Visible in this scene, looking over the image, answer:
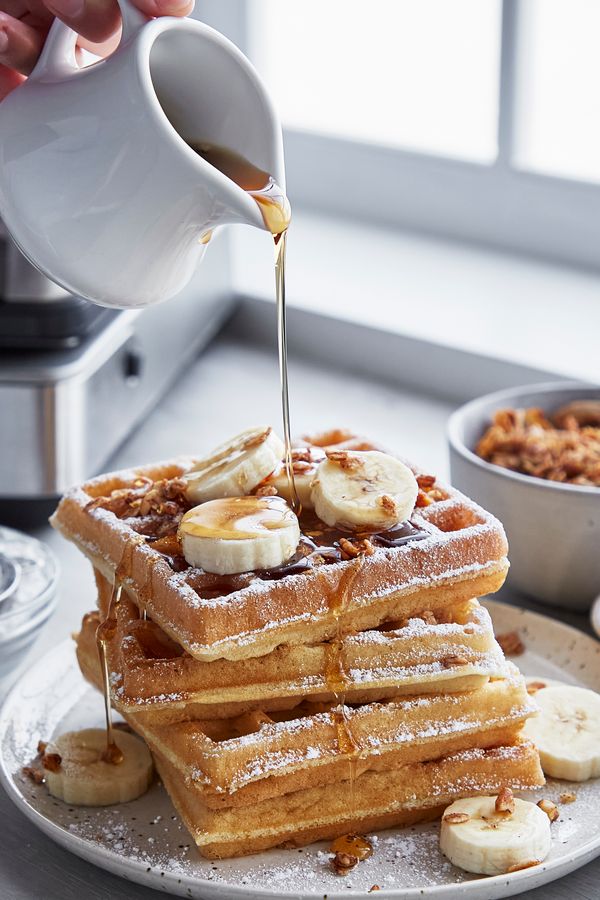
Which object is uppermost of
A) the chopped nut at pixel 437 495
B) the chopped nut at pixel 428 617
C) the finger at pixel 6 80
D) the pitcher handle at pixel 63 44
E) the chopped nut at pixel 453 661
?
the pitcher handle at pixel 63 44

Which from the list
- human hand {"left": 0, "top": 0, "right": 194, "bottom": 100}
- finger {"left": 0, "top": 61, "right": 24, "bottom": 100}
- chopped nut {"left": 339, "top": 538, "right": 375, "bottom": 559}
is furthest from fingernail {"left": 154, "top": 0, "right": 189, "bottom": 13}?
chopped nut {"left": 339, "top": 538, "right": 375, "bottom": 559}

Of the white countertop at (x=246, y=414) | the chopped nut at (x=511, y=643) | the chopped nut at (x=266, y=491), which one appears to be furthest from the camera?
the white countertop at (x=246, y=414)

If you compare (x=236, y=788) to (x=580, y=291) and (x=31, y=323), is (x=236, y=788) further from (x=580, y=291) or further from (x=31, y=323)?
(x=580, y=291)

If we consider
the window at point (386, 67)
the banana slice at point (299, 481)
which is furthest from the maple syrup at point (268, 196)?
the window at point (386, 67)

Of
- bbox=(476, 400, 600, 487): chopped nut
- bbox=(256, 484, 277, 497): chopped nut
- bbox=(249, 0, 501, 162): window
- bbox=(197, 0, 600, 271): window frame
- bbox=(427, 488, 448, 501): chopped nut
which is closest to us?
bbox=(256, 484, 277, 497): chopped nut

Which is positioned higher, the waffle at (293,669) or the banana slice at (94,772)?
the waffle at (293,669)

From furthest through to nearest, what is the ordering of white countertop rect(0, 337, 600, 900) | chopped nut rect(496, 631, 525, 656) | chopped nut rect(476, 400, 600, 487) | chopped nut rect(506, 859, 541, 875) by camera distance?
white countertop rect(0, 337, 600, 900) < chopped nut rect(476, 400, 600, 487) < chopped nut rect(496, 631, 525, 656) < chopped nut rect(506, 859, 541, 875)

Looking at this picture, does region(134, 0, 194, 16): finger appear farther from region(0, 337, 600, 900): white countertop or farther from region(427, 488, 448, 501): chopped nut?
region(0, 337, 600, 900): white countertop

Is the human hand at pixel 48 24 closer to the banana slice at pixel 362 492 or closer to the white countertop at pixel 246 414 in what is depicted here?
the banana slice at pixel 362 492
